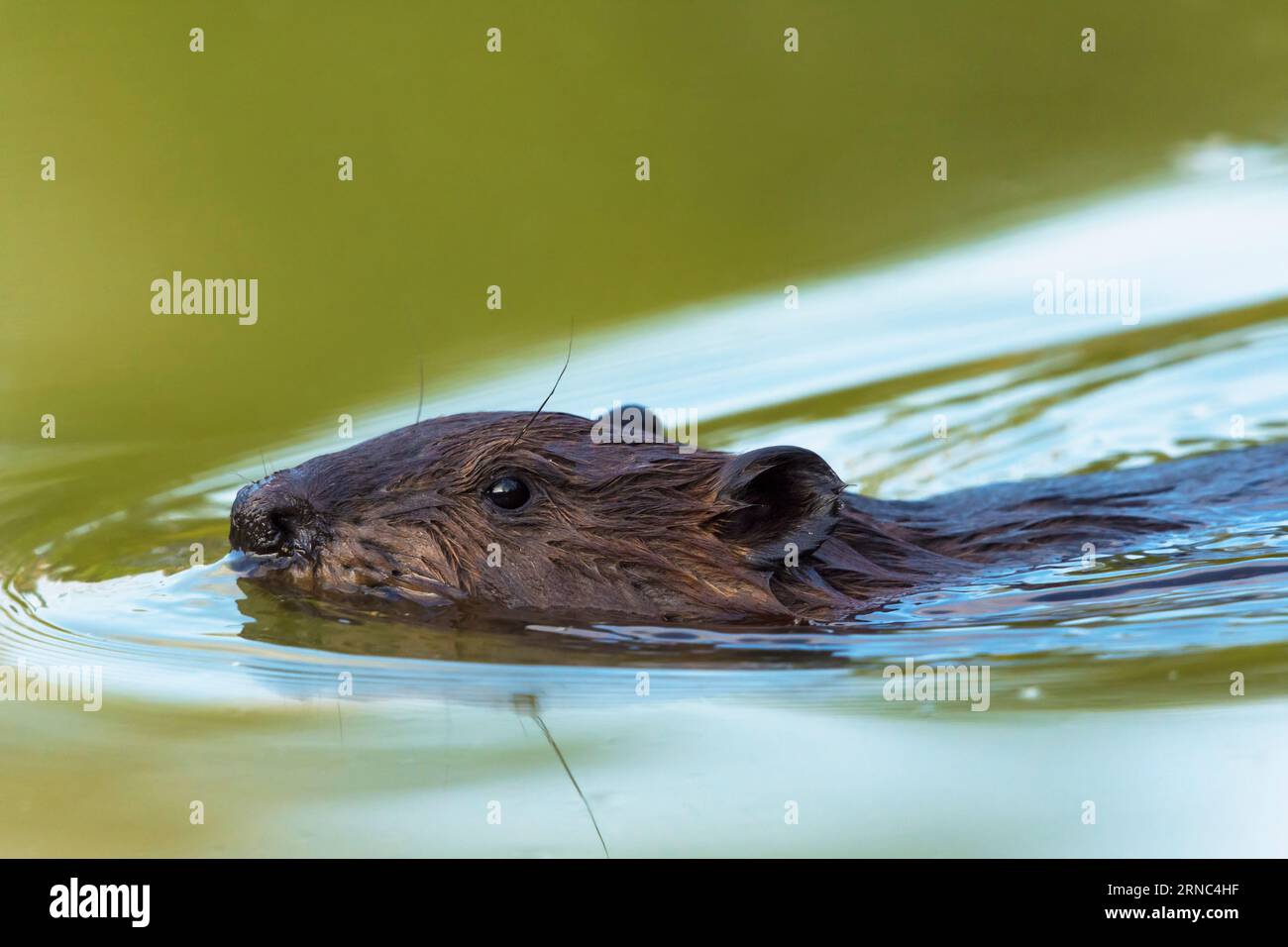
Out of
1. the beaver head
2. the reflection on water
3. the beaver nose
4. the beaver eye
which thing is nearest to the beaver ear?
the beaver head

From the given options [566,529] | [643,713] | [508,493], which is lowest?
[643,713]

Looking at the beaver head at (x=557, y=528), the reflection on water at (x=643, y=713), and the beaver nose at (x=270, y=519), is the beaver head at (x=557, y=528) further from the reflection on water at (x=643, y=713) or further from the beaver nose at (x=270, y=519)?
the reflection on water at (x=643, y=713)

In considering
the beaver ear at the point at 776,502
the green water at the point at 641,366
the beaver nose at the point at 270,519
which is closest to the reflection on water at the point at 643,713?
the green water at the point at 641,366

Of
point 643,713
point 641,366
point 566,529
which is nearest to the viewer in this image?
point 643,713

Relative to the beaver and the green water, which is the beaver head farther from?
the green water

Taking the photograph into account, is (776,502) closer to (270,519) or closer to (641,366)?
(270,519)

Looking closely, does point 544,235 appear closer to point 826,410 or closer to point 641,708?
point 826,410

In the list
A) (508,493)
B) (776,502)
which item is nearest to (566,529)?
(508,493)
